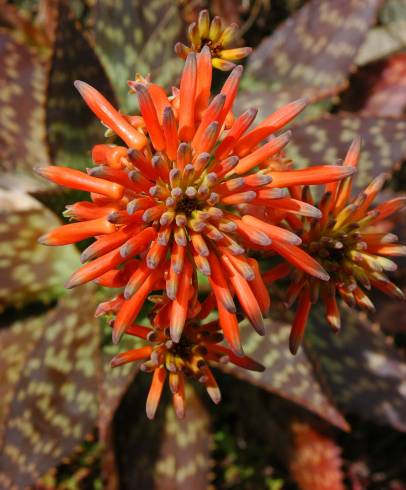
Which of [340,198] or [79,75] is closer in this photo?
[340,198]

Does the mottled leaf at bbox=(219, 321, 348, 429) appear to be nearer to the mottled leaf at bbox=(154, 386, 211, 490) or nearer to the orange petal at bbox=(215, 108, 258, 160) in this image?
the mottled leaf at bbox=(154, 386, 211, 490)

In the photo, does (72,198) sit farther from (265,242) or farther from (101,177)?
(265,242)

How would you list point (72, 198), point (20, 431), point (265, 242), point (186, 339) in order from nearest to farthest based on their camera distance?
point (265, 242) → point (186, 339) → point (72, 198) → point (20, 431)

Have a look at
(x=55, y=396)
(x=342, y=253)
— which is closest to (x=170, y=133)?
(x=342, y=253)

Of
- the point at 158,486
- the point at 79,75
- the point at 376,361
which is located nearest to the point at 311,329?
the point at 376,361

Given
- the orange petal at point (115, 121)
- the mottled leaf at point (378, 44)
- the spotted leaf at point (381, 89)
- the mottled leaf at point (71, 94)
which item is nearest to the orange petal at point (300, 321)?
the orange petal at point (115, 121)

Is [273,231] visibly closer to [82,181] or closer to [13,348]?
[82,181]
